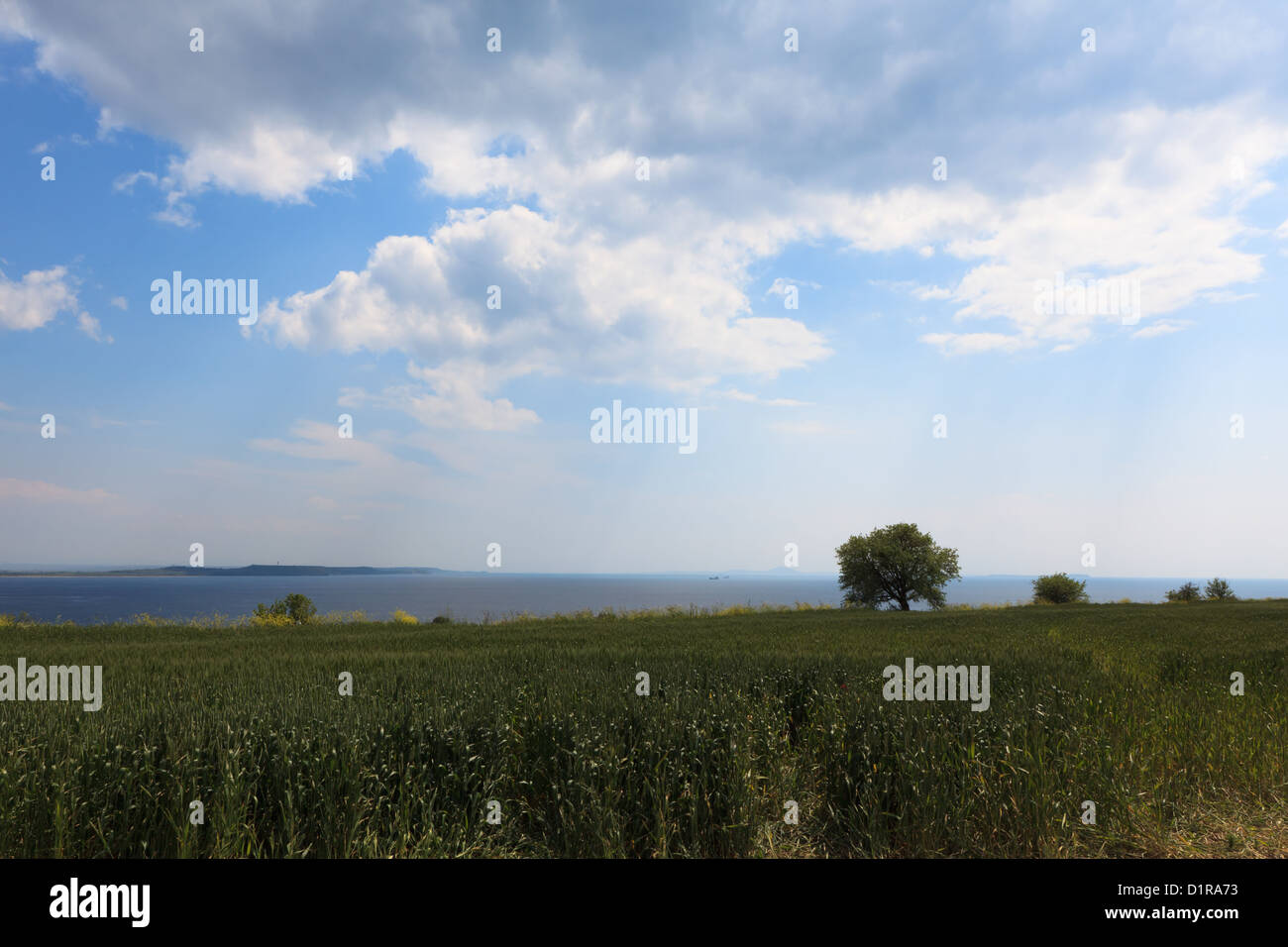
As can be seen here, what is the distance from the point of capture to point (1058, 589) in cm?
5656

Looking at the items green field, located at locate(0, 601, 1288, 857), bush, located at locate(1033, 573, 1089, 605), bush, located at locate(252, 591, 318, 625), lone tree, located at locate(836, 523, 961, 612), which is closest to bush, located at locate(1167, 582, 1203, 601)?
bush, located at locate(1033, 573, 1089, 605)

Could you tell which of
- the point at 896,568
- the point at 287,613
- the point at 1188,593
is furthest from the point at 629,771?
the point at 1188,593

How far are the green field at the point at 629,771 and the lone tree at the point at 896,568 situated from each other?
4917cm

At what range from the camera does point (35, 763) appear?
18.4 feet

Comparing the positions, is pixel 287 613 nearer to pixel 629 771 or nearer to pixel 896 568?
pixel 629 771

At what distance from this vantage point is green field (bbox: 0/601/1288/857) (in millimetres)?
5113

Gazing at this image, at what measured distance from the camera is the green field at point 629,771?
5113mm

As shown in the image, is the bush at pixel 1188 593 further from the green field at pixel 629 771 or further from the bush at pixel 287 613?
the bush at pixel 287 613

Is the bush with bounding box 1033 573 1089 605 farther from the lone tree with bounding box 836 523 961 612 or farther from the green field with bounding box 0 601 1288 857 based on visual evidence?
the green field with bounding box 0 601 1288 857

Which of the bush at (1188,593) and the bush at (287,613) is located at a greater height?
the bush at (287,613)

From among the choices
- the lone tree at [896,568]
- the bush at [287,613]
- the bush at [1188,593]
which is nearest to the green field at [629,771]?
the bush at [287,613]
